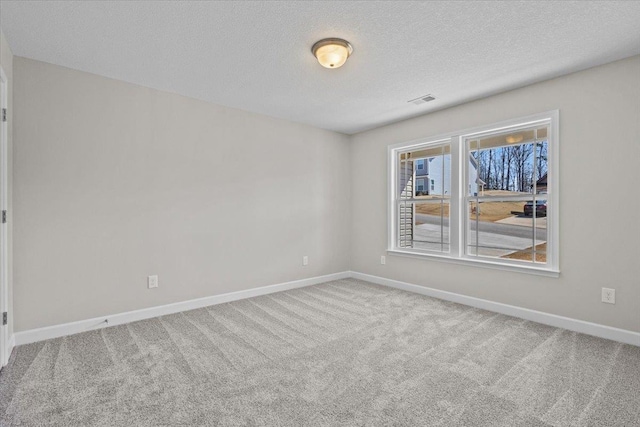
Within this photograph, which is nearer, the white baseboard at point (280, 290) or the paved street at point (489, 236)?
the white baseboard at point (280, 290)

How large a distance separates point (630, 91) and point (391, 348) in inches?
117

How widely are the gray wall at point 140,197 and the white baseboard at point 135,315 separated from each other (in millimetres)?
59

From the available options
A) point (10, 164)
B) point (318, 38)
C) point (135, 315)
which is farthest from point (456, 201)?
point (10, 164)

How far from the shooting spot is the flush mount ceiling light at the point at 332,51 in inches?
93.6

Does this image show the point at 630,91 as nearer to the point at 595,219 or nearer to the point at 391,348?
the point at 595,219

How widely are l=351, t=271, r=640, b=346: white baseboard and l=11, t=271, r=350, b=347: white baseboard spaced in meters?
1.71

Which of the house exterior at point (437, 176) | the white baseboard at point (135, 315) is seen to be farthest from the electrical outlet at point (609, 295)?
the white baseboard at point (135, 315)

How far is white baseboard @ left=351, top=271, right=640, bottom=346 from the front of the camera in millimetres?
2654

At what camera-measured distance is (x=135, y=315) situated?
317 cm

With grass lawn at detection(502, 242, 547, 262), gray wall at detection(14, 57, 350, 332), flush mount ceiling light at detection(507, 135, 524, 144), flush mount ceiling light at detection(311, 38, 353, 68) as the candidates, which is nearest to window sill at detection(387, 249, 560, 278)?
grass lawn at detection(502, 242, 547, 262)

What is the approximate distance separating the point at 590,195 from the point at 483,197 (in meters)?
1.02

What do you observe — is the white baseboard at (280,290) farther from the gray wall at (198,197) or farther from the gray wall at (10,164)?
the gray wall at (10,164)

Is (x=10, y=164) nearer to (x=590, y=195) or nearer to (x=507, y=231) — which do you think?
(x=507, y=231)

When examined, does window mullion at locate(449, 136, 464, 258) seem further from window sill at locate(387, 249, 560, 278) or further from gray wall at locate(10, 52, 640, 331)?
gray wall at locate(10, 52, 640, 331)
